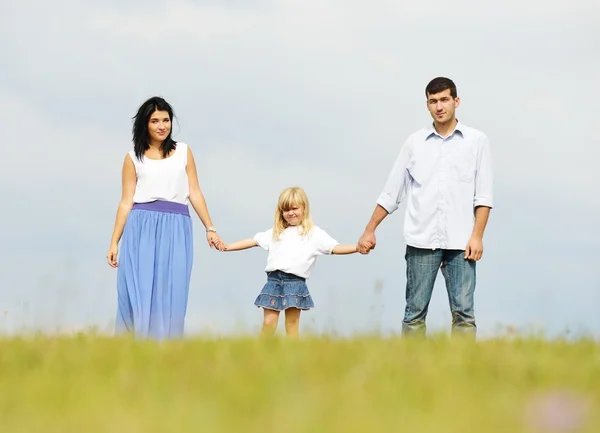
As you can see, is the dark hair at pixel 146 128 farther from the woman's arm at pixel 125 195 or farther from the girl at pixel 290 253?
the girl at pixel 290 253

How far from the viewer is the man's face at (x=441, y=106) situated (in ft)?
30.5

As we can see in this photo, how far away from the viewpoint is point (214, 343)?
6316mm

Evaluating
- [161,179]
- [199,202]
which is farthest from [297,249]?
[161,179]

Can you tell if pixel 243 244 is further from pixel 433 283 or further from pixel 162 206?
pixel 433 283

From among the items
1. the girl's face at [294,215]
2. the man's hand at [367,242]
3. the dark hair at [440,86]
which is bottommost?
the man's hand at [367,242]

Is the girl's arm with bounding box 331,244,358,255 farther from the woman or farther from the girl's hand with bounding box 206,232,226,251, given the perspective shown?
the woman

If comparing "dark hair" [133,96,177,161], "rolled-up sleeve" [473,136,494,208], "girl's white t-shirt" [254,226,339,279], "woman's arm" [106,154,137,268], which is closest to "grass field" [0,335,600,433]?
"rolled-up sleeve" [473,136,494,208]

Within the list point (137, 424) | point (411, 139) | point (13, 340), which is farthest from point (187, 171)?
point (137, 424)

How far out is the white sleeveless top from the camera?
9.72m

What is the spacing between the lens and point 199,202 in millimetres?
10008

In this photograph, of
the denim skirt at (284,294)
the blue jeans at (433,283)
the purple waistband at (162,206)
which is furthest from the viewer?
the denim skirt at (284,294)

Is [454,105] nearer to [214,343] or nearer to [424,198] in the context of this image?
[424,198]

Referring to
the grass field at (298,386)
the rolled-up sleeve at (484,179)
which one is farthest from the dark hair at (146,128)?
the grass field at (298,386)

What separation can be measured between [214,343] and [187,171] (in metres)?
3.90
